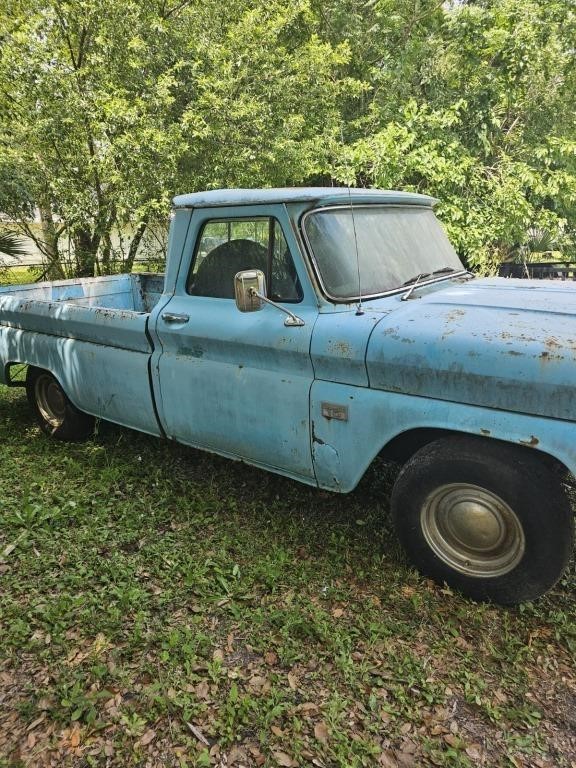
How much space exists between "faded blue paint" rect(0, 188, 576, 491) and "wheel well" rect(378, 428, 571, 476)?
149 millimetres

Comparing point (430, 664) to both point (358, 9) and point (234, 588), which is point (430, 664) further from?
point (358, 9)

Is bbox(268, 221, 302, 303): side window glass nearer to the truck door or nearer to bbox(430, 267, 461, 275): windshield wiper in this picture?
the truck door

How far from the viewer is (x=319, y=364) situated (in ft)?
9.23

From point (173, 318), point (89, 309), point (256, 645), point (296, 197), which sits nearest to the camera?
point (256, 645)

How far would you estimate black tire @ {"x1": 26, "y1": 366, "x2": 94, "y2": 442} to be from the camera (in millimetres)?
4547

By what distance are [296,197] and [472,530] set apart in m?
1.98

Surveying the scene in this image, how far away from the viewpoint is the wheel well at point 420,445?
2.46m

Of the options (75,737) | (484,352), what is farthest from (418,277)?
(75,737)

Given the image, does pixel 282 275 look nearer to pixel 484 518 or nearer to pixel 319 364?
pixel 319 364

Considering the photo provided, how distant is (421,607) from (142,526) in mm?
1799

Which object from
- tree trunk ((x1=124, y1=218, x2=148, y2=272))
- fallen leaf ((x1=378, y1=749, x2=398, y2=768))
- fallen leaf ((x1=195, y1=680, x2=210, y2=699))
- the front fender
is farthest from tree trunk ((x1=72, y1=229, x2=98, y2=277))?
fallen leaf ((x1=378, y1=749, x2=398, y2=768))

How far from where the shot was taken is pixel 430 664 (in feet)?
7.80

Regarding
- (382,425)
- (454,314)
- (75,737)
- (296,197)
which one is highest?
(296,197)

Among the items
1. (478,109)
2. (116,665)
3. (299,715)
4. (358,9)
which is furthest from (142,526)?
(358,9)
